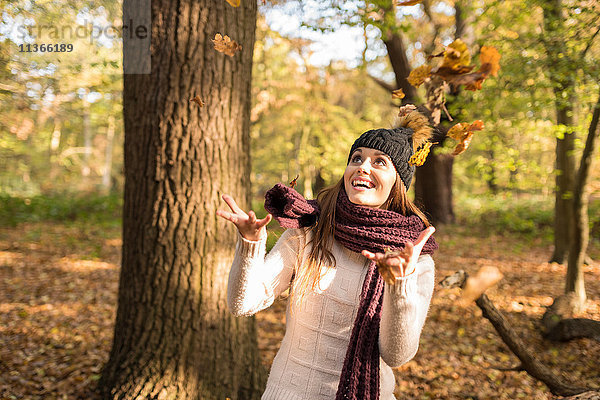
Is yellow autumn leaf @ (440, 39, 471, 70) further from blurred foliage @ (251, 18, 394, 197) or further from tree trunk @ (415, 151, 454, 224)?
blurred foliage @ (251, 18, 394, 197)

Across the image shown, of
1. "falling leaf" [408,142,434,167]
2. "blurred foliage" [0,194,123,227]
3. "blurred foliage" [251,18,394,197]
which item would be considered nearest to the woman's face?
"falling leaf" [408,142,434,167]

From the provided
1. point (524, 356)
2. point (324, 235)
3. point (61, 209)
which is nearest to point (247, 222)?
point (324, 235)

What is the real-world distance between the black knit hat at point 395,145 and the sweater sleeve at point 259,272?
0.51 metres

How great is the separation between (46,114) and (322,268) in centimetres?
734

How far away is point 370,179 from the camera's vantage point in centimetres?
176

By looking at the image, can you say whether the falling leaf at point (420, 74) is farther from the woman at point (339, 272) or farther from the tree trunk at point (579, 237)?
the tree trunk at point (579, 237)

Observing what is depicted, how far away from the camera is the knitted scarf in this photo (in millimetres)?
1583

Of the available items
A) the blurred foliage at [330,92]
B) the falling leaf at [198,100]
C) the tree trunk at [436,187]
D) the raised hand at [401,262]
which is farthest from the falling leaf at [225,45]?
the tree trunk at [436,187]

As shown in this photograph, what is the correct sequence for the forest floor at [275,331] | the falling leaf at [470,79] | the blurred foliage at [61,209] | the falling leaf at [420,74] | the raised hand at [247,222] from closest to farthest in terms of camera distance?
the raised hand at [247,222] < the falling leaf at [470,79] < the falling leaf at [420,74] < the forest floor at [275,331] < the blurred foliage at [61,209]

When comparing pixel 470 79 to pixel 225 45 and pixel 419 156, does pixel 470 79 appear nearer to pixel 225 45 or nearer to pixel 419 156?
pixel 419 156

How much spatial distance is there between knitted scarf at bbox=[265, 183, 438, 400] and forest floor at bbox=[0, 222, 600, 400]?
255cm

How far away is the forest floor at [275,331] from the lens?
3779 millimetres

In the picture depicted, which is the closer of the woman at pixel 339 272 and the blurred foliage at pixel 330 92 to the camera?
the woman at pixel 339 272

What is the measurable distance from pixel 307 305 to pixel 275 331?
3469 millimetres
